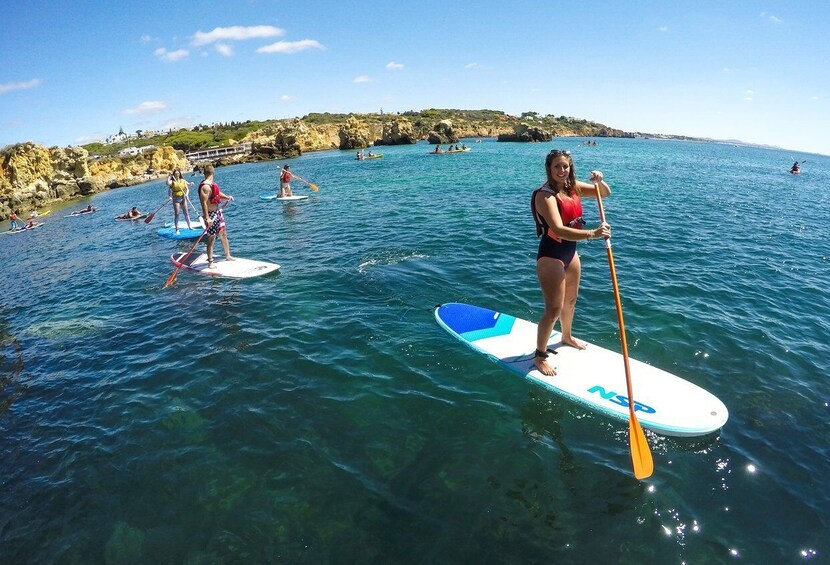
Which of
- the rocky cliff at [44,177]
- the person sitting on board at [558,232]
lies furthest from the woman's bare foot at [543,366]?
the rocky cliff at [44,177]

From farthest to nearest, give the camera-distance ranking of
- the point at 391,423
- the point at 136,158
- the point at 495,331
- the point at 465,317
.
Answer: the point at 136,158
the point at 465,317
the point at 495,331
the point at 391,423

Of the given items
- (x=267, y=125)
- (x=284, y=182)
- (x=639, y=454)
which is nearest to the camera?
(x=639, y=454)

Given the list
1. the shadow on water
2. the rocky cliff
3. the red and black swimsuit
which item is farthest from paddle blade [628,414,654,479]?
the rocky cliff

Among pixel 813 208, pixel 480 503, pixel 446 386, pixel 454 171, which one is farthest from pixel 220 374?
pixel 454 171

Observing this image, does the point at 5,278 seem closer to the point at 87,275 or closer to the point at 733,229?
the point at 87,275

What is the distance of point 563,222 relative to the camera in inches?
251

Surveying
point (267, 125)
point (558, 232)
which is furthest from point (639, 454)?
point (267, 125)

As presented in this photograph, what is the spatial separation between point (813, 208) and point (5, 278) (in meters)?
43.2

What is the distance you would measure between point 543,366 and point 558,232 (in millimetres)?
2465

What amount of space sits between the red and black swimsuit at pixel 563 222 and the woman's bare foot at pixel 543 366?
5.68 ft

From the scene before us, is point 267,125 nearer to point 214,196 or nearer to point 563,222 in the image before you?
point 214,196

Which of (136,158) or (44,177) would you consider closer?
(44,177)

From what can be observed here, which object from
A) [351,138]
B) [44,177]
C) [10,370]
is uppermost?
[351,138]

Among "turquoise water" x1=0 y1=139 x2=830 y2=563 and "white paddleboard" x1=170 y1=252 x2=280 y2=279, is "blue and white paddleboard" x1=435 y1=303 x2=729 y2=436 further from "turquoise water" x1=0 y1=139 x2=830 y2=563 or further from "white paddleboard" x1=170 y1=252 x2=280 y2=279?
"white paddleboard" x1=170 y1=252 x2=280 y2=279
